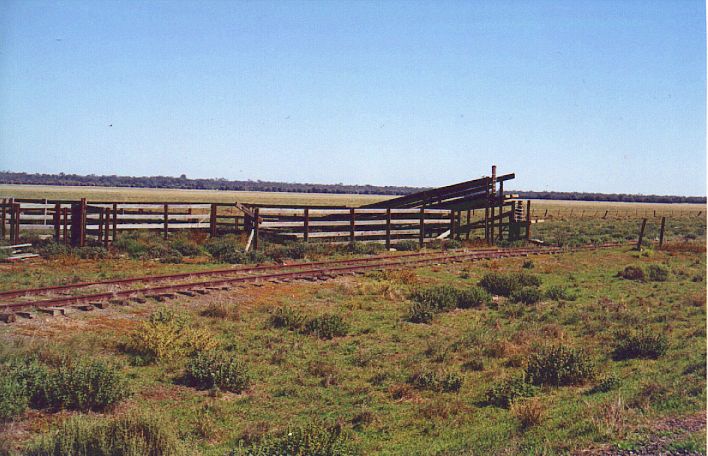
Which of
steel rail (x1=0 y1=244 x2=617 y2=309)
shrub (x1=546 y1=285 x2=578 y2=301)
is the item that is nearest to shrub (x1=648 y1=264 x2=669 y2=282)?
shrub (x1=546 y1=285 x2=578 y2=301)

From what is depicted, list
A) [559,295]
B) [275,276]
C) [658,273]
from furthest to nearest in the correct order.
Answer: [658,273]
[275,276]
[559,295]

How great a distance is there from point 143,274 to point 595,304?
1183 centimetres

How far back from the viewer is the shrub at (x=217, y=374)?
8.92m

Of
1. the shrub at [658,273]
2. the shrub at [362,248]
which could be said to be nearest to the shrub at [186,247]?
the shrub at [362,248]

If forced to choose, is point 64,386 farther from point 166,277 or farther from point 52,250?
point 52,250

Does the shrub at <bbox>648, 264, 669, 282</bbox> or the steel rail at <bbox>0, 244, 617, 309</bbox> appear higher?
the shrub at <bbox>648, 264, 669, 282</bbox>

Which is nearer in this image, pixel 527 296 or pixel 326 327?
pixel 326 327

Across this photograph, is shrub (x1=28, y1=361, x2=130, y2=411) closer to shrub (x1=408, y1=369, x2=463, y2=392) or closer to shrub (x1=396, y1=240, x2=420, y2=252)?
shrub (x1=408, y1=369, x2=463, y2=392)

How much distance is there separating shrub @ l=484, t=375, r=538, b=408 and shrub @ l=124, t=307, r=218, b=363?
4.44m

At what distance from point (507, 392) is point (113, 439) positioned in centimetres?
515

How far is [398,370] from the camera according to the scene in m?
10.1

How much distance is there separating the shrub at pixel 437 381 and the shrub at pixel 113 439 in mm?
3998

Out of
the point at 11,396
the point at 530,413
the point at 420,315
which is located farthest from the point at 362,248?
the point at 11,396

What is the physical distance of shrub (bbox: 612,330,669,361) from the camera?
35.7ft
